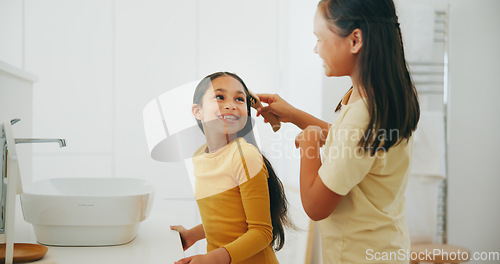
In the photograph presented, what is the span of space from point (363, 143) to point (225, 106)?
29cm

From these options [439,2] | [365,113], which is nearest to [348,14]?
[365,113]

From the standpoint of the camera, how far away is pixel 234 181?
0.83m

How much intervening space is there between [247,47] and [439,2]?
1.12 metres

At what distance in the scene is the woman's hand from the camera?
2.38ft

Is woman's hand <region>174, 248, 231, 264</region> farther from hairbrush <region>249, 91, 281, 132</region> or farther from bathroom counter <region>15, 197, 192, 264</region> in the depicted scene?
hairbrush <region>249, 91, 281, 132</region>

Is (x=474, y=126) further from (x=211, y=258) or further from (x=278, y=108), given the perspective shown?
(x=211, y=258)

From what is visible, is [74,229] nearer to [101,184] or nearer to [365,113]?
[101,184]

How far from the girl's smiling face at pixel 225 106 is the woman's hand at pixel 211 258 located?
9.8 inches

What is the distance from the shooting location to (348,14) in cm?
77

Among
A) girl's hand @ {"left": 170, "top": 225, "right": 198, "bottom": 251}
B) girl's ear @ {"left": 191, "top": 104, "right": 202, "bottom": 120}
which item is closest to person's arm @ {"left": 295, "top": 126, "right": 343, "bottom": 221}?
girl's ear @ {"left": 191, "top": 104, "right": 202, "bottom": 120}

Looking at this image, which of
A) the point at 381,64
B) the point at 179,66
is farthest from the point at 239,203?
the point at 179,66

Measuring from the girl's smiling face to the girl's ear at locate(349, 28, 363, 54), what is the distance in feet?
0.80

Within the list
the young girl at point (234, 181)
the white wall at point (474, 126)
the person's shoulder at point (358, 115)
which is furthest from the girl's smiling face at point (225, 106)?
the white wall at point (474, 126)

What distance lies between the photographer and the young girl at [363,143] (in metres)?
0.75
